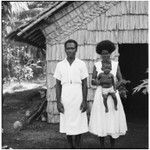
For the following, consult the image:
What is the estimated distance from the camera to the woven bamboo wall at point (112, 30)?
9258 mm

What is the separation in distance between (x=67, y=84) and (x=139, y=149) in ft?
6.34

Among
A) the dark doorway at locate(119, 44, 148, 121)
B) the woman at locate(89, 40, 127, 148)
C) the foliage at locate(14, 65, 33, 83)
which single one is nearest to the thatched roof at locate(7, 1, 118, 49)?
the woman at locate(89, 40, 127, 148)

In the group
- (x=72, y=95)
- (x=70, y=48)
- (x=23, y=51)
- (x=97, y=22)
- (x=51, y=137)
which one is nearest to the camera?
(x=70, y=48)

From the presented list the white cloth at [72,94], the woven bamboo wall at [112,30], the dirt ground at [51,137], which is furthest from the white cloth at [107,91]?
the woven bamboo wall at [112,30]

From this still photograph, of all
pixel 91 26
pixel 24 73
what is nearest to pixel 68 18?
pixel 91 26

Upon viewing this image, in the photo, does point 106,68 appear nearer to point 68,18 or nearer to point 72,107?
point 72,107

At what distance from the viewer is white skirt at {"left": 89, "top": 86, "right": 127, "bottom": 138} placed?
623 centimetres

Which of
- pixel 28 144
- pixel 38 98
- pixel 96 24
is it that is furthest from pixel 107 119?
pixel 38 98

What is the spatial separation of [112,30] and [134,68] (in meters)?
5.85

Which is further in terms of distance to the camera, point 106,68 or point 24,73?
point 24,73

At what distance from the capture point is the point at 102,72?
626cm

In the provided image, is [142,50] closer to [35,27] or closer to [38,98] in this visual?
[38,98]

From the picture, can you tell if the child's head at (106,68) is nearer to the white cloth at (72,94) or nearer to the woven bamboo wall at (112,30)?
the white cloth at (72,94)

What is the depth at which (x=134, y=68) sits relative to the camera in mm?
14930
